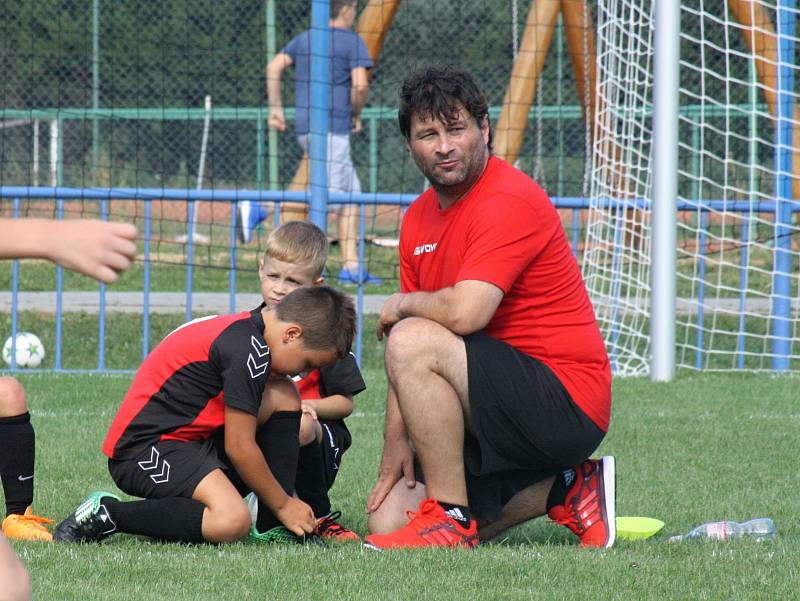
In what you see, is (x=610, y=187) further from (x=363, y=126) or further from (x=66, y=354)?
(x=363, y=126)

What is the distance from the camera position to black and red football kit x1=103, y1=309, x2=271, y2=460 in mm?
4020

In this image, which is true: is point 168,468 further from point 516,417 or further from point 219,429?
point 516,417

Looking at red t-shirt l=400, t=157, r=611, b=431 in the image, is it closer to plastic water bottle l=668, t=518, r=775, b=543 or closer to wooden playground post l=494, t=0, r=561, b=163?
plastic water bottle l=668, t=518, r=775, b=543

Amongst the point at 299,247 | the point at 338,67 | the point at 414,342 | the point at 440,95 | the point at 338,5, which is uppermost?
the point at 338,5

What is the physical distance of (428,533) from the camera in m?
4.02

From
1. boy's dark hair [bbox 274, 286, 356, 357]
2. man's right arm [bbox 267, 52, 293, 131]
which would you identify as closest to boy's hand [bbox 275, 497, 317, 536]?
boy's dark hair [bbox 274, 286, 356, 357]

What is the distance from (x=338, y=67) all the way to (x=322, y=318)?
21.9 ft

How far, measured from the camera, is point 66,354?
8.79 meters

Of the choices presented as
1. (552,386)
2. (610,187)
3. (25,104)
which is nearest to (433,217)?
(552,386)

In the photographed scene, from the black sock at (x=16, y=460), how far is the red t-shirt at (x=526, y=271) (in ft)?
4.53

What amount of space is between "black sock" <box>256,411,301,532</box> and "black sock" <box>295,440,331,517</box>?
228mm

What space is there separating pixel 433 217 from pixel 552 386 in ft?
2.28

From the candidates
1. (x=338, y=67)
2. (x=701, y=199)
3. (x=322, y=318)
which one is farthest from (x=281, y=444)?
(x=338, y=67)

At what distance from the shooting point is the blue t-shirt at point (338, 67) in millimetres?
9961
